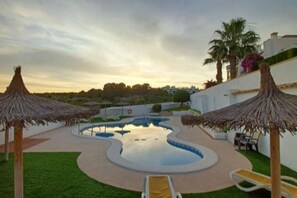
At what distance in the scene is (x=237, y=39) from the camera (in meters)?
21.4

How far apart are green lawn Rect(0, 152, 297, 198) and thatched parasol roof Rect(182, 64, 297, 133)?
3.06 metres

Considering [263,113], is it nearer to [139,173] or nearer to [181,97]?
[139,173]

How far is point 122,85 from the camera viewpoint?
64.9m

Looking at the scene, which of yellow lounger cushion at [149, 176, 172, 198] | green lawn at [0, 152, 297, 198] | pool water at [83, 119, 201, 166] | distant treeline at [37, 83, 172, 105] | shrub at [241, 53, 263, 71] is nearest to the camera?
yellow lounger cushion at [149, 176, 172, 198]

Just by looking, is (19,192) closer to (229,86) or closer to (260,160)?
(260,160)

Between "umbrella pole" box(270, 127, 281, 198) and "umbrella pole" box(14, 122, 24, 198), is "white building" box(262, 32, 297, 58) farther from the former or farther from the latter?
"umbrella pole" box(14, 122, 24, 198)

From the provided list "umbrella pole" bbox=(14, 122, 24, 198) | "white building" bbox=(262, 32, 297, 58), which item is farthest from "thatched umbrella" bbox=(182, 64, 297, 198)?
"white building" bbox=(262, 32, 297, 58)

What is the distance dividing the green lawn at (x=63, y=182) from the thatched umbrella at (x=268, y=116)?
2.65m

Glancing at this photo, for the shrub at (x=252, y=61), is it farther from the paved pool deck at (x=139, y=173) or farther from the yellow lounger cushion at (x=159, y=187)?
the yellow lounger cushion at (x=159, y=187)

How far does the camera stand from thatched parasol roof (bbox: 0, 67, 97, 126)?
460cm

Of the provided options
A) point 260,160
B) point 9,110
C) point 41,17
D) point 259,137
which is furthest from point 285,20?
point 9,110

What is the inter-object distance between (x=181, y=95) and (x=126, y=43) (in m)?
27.7

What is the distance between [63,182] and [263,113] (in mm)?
6455

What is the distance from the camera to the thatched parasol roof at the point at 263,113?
12.8 feet
